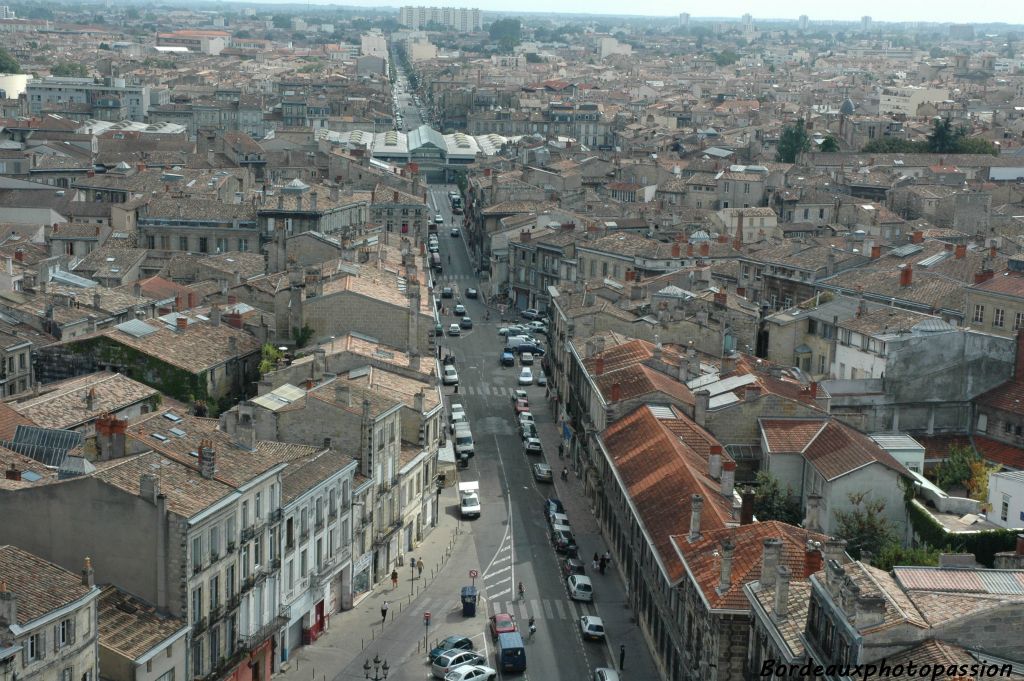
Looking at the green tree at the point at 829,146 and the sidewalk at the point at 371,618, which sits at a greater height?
the green tree at the point at 829,146

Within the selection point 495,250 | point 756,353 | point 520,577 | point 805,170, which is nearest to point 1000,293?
point 756,353

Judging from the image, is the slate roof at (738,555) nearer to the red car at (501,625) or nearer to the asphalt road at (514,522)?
the asphalt road at (514,522)

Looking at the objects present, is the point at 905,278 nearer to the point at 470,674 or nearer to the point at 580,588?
the point at 580,588

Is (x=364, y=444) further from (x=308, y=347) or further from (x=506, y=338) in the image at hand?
(x=506, y=338)

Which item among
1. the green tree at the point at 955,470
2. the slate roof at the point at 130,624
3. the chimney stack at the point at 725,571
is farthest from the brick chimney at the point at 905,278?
the slate roof at the point at 130,624

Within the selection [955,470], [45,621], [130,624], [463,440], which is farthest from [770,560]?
[463,440]

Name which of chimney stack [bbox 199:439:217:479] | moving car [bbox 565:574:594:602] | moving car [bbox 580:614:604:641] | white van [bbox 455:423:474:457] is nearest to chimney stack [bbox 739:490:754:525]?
moving car [bbox 580:614:604:641]

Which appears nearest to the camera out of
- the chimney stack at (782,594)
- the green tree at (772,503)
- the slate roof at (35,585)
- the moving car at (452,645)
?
the slate roof at (35,585)
